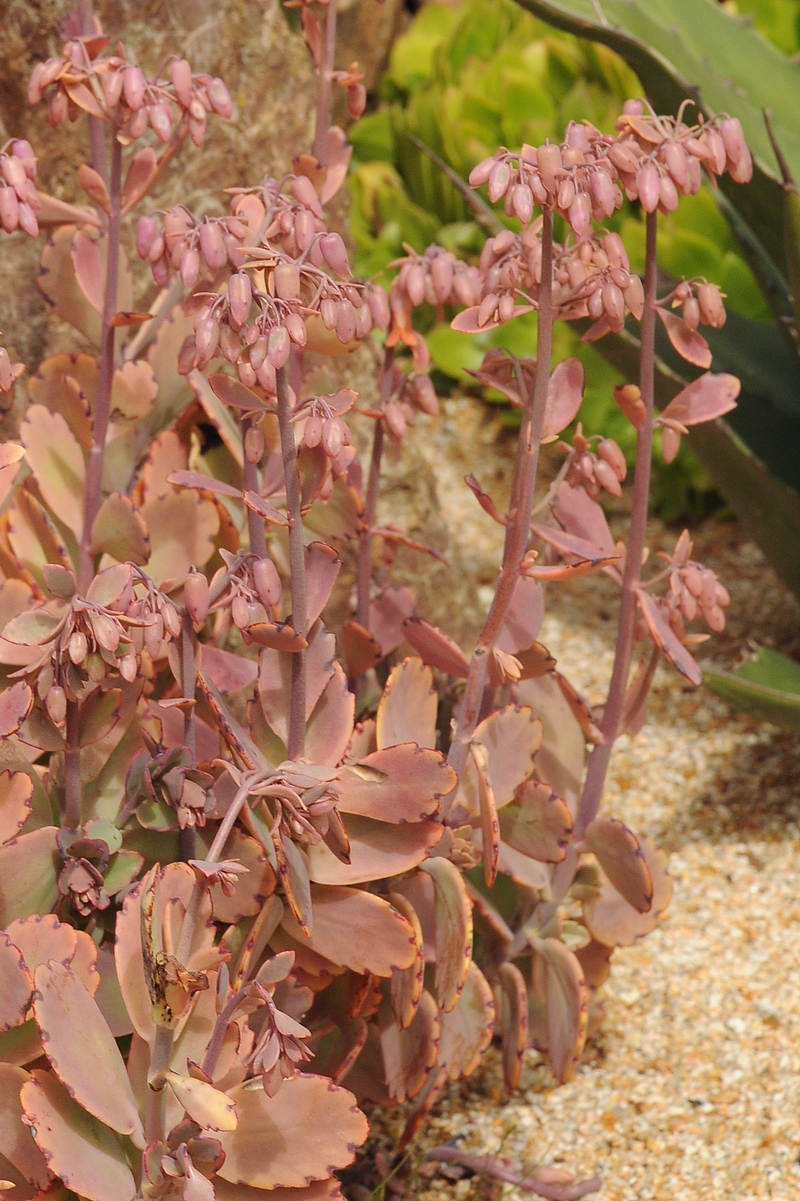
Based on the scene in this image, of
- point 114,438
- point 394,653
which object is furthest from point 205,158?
point 394,653

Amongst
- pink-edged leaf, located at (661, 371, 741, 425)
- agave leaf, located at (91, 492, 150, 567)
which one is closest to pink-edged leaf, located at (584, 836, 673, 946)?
pink-edged leaf, located at (661, 371, 741, 425)

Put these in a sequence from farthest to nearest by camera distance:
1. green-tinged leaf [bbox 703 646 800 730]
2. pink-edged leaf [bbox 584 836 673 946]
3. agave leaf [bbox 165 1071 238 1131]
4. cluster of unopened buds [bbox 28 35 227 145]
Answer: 1. green-tinged leaf [bbox 703 646 800 730]
2. pink-edged leaf [bbox 584 836 673 946]
3. cluster of unopened buds [bbox 28 35 227 145]
4. agave leaf [bbox 165 1071 238 1131]

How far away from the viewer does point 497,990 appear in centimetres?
101

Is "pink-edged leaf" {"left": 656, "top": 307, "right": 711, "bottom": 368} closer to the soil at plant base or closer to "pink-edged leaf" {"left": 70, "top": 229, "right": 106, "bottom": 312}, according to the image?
the soil at plant base

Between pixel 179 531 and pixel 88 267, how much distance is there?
216mm

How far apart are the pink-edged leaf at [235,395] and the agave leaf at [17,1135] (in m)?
0.41

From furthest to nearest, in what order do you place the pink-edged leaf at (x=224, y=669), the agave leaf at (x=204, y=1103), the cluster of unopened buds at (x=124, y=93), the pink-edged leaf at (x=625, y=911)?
the pink-edged leaf at (x=625, y=911), the pink-edged leaf at (x=224, y=669), the cluster of unopened buds at (x=124, y=93), the agave leaf at (x=204, y=1103)

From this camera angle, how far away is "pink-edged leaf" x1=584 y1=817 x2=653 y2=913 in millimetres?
902

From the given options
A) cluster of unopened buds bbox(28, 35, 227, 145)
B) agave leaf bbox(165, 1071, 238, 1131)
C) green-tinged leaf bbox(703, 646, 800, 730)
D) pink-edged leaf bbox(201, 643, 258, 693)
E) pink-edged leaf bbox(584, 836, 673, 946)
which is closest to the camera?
agave leaf bbox(165, 1071, 238, 1131)

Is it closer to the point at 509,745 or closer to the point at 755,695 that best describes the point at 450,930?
the point at 509,745

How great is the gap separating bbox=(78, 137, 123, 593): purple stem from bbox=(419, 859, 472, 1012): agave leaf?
13.4 inches

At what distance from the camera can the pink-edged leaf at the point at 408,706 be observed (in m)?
0.87

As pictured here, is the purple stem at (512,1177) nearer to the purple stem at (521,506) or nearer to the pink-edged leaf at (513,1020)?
the pink-edged leaf at (513,1020)

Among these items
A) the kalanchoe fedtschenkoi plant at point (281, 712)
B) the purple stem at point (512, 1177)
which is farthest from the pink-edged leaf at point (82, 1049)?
the purple stem at point (512, 1177)
